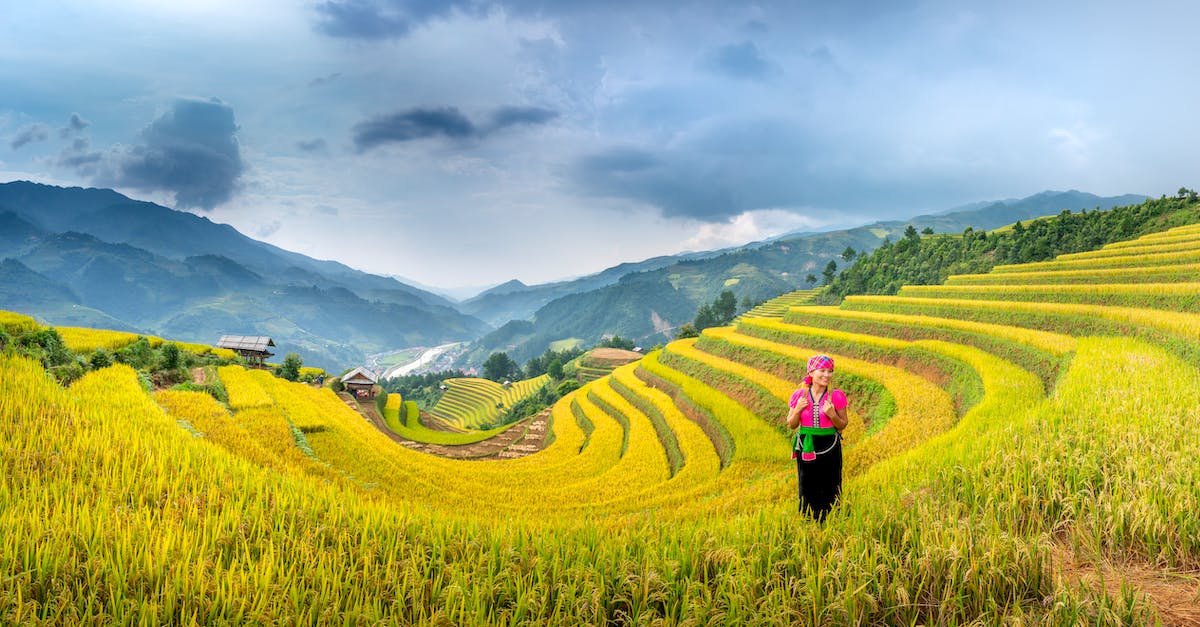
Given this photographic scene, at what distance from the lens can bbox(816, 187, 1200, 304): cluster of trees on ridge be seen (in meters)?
33.4

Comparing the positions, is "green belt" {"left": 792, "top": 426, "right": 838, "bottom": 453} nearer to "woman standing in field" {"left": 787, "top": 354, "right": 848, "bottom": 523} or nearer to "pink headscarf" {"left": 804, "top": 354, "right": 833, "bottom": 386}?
"woman standing in field" {"left": 787, "top": 354, "right": 848, "bottom": 523}

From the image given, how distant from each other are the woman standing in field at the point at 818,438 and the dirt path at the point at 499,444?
18.6 m

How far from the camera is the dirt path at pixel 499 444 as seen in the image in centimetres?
2303

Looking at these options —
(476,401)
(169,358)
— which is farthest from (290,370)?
(476,401)

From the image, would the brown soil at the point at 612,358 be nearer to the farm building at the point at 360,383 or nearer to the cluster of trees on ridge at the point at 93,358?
the farm building at the point at 360,383

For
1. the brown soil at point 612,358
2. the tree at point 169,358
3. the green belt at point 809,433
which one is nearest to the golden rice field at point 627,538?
the green belt at point 809,433

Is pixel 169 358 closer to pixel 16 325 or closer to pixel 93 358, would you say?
pixel 93 358

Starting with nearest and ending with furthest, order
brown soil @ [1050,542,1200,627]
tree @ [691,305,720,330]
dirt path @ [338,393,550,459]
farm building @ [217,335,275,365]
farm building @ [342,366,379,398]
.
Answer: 1. brown soil @ [1050,542,1200,627]
2. dirt path @ [338,393,550,459]
3. farm building @ [217,335,275,365]
4. farm building @ [342,366,379,398]
5. tree @ [691,305,720,330]

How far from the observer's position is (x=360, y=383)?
37.9 meters

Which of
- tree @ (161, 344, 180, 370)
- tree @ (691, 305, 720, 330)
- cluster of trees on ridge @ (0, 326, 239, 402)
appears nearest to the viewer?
cluster of trees on ridge @ (0, 326, 239, 402)

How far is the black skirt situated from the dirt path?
18582 mm

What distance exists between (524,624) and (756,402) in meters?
15.9

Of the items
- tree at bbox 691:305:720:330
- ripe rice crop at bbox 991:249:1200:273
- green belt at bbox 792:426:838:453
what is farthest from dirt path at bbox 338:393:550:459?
tree at bbox 691:305:720:330

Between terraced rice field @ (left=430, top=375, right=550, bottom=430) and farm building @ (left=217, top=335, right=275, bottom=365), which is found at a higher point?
farm building @ (left=217, top=335, right=275, bottom=365)
